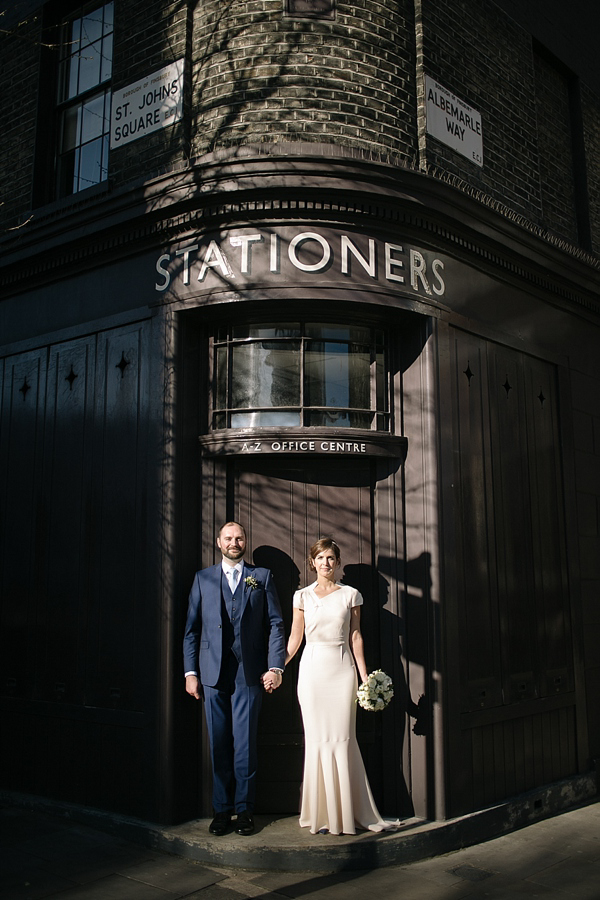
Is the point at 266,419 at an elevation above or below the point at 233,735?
above

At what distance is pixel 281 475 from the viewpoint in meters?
6.80

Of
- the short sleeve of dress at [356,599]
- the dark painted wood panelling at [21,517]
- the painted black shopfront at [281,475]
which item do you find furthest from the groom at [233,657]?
the dark painted wood panelling at [21,517]

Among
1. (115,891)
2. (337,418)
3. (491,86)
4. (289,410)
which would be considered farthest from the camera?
(491,86)

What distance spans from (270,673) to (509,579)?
2441 mm

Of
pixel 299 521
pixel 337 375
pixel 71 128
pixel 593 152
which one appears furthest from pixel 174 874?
pixel 593 152

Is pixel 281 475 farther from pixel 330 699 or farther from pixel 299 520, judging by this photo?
pixel 330 699

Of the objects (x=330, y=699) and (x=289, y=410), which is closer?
(x=330, y=699)

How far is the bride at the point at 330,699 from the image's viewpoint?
19.3 feet

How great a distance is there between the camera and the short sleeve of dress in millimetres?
6246

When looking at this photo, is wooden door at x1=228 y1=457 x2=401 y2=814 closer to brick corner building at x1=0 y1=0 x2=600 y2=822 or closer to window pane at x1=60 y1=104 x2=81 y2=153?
brick corner building at x1=0 y1=0 x2=600 y2=822

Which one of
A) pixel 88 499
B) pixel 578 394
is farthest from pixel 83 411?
pixel 578 394

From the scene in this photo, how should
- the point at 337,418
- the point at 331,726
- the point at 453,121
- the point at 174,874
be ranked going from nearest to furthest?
the point at 174,874
the point at 331,726
the point at 337,418
the point at 453,121

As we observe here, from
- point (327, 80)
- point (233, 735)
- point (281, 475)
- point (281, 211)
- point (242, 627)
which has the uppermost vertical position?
point (327, 80)

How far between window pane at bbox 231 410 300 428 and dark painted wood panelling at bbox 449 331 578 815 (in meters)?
1.40
